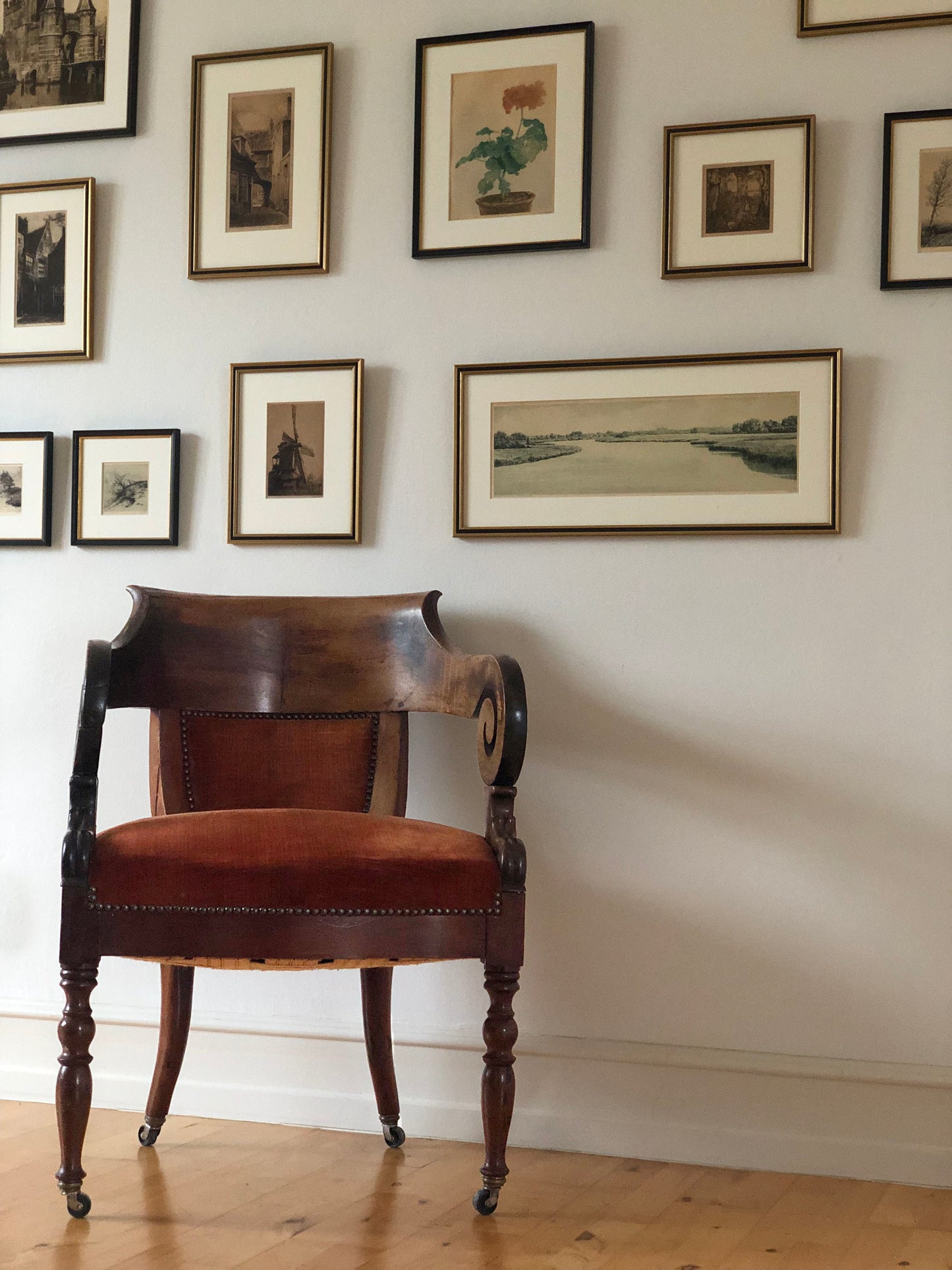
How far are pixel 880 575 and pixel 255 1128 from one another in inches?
62.0

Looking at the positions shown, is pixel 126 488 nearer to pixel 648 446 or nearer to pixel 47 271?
pixel 47 271

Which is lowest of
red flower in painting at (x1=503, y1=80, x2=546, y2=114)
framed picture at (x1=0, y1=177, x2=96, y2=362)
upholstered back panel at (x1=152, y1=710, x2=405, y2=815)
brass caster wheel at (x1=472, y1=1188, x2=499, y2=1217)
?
brass caster wheel at (x1=472, y1=1188, x2=499, y2=1217)

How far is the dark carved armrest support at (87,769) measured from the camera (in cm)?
181

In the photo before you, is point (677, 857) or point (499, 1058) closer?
point (499, 1058)

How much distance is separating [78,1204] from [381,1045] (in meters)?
0.60

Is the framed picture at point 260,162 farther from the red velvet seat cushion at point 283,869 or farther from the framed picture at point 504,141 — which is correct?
the red velvet seat cushion at point 283,869

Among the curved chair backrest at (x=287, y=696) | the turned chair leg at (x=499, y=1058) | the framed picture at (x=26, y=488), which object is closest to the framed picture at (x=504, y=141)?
the curved chair backrest at (x=287, y=696)

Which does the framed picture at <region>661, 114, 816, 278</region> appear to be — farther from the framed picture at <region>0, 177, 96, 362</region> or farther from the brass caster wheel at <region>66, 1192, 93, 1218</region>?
the brass caster wheel at <region>66, 1192, 93, 1218</region>

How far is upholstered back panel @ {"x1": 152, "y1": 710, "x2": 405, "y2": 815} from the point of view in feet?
7.49

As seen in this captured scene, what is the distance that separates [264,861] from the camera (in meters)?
1.79

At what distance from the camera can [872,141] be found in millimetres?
2326

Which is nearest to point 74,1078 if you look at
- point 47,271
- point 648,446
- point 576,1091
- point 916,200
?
point 576,1091

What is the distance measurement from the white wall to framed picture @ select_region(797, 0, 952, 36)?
33mm

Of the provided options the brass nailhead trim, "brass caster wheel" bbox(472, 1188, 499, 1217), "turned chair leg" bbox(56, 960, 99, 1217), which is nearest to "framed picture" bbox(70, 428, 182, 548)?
the brass nailhead trim
